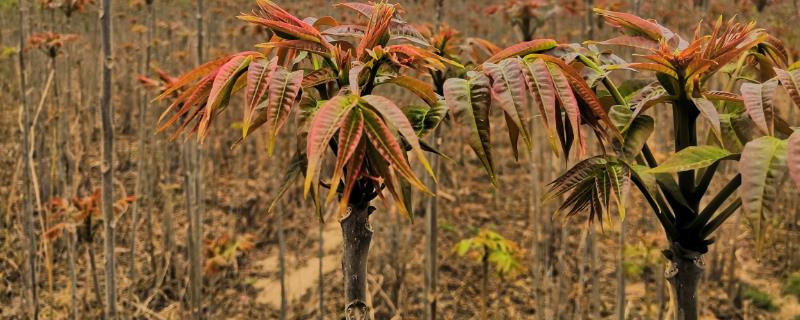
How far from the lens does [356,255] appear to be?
75 cm

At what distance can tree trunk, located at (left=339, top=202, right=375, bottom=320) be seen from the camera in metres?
0.74

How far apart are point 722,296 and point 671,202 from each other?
9.62ft

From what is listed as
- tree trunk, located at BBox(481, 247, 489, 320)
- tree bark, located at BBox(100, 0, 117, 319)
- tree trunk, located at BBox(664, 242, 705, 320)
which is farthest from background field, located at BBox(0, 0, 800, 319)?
tree trunk, located at BBox(664, 242, 705, 320)

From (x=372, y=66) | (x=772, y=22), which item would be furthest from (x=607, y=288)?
(x=772, y=22)

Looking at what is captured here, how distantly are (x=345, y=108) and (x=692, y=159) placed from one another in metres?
0.37

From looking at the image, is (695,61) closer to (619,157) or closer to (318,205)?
(619,157)

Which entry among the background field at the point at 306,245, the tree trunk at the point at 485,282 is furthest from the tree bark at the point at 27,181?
the tree trunk at the point at 485,282

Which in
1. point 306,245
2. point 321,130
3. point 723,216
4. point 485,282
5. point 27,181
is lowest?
point 306,245

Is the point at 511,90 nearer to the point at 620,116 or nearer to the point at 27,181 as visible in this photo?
the point at 620,116

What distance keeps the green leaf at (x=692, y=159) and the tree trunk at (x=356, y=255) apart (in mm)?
327

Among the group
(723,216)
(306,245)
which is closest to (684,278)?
(723,216)

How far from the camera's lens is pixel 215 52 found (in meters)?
4.69

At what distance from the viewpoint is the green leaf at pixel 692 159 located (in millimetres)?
647

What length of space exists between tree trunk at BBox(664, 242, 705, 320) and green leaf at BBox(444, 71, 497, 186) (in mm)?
279
